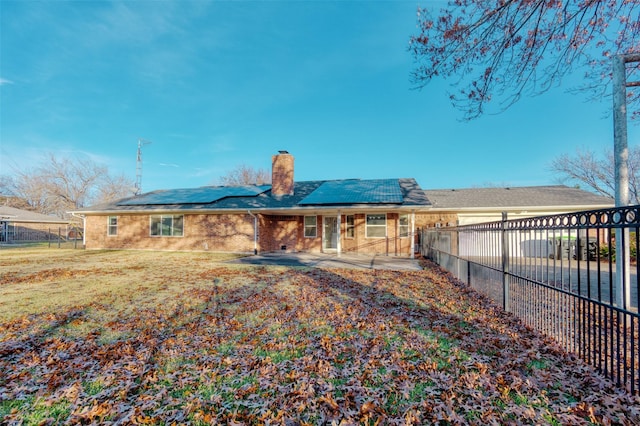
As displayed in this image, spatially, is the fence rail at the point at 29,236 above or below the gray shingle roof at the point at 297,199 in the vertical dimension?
below

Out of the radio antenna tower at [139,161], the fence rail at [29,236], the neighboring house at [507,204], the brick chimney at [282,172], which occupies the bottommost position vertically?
the fence rail at [29,236]

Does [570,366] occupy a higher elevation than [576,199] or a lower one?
lower

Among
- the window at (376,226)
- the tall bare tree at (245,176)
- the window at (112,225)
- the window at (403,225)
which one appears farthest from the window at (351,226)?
the tall bare tree at (245,176)

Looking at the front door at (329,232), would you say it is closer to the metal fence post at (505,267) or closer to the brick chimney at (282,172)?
the brick chimney at (282,172)

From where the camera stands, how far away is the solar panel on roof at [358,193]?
14.4 metres

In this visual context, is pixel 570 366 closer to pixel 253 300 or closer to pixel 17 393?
pixel 253 300

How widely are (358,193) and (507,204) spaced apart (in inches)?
331

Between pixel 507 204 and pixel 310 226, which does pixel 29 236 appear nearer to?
pixel 310 226

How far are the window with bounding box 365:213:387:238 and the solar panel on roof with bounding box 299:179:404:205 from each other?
1447 mm

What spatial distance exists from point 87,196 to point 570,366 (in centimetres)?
4805

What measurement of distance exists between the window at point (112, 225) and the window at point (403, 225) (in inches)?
711

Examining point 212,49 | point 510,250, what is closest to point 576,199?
point 510,250

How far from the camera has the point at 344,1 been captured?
31.3 feet

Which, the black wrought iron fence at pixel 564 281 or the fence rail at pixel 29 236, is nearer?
the black wrought iron fence at pixel 564 281
